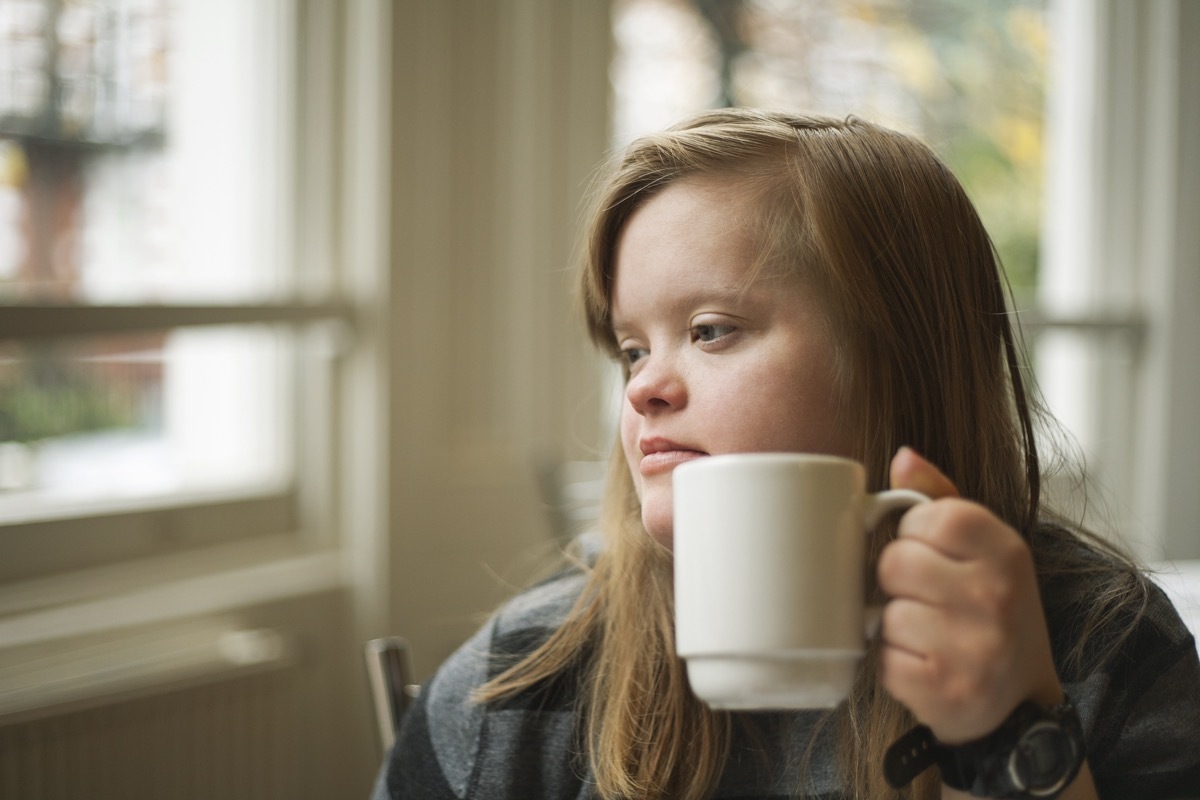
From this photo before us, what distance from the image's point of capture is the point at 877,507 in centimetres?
61

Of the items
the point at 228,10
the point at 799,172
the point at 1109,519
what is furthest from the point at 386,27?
the point at 1109,519

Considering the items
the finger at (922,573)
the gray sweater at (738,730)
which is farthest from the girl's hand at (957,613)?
the gray sweater at (738,730)

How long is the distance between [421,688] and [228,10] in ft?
4.44

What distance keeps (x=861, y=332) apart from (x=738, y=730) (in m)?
0.32

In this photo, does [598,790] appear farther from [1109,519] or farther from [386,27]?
[386,27]

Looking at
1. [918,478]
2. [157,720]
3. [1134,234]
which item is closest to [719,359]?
[918,478]

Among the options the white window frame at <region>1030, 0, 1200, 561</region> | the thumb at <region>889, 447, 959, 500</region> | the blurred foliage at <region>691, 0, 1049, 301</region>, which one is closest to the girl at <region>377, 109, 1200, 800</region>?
the thumb at <region>889, 447, 959, 500</region>

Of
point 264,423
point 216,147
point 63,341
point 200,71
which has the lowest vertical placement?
point 264,423

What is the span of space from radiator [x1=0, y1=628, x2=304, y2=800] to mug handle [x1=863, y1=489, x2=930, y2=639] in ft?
3.88

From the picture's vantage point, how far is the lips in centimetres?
81

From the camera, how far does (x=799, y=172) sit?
859 millimetres

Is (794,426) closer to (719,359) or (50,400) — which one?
(719,359)

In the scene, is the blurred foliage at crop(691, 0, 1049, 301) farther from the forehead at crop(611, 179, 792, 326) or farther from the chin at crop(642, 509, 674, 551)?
the chin at crop(642, 509, 674, 551)

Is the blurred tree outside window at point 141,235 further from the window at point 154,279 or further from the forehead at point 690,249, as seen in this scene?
the forehead at point 690,249
